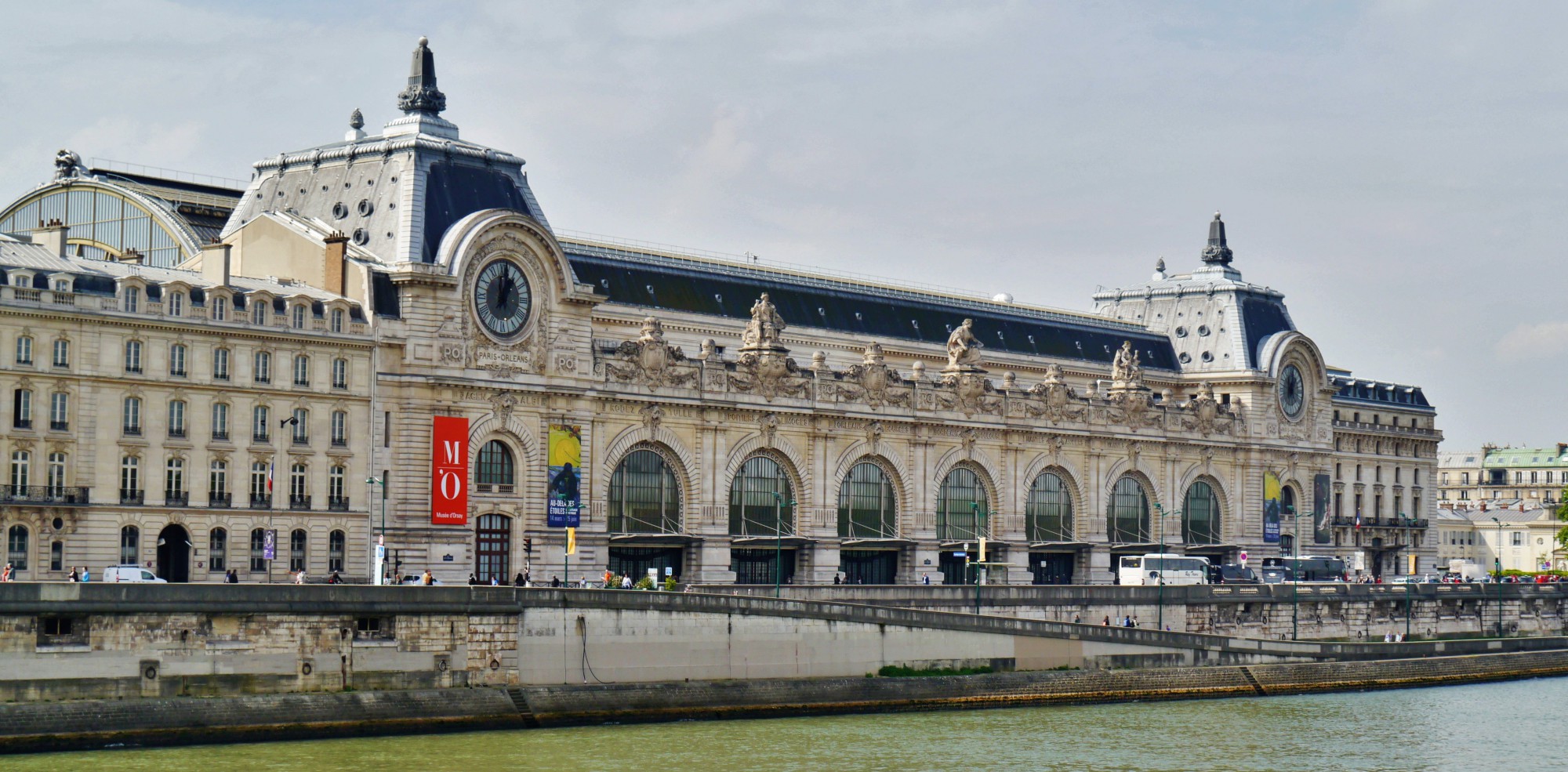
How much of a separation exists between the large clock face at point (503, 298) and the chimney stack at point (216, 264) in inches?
423

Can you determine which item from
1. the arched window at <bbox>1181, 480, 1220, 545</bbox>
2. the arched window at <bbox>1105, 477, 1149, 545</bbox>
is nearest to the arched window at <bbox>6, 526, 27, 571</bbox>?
the arched window at <bbox>1105, 477, 1149, 545</bbox>

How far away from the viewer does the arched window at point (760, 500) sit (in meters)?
109

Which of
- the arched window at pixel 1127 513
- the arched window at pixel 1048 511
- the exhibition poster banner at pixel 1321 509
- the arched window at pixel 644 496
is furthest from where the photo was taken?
the exhibition poster banner at pixel 1321 509

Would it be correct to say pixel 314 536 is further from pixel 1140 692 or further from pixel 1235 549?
pixel 1235 549

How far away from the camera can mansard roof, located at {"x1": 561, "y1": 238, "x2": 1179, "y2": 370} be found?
112000mm

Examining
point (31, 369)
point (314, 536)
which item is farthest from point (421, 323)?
point (31, 369)

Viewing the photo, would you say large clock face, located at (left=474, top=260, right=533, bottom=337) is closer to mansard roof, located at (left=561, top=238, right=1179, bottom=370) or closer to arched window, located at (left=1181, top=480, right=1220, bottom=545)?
mansard roof, located at (left=561, top=238, right=1179, bottom=370)

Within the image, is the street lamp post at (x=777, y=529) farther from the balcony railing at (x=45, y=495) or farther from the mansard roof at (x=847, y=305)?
the balcony railing at (x=45, y=495)

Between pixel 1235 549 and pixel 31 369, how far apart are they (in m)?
79.9

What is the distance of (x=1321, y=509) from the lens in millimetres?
147500

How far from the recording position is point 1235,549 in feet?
453

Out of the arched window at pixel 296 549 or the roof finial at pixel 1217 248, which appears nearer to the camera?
the arched window at pixel 296 549

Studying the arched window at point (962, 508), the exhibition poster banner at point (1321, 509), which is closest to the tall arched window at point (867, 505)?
the arched window at point (962, 508)

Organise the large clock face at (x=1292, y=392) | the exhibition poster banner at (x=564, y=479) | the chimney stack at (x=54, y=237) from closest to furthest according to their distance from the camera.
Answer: the chimney stack at (x=54, y=237) < the exhibition poster banner at (x=564, y=479) < the large clock face at (x=1292, y=392)
